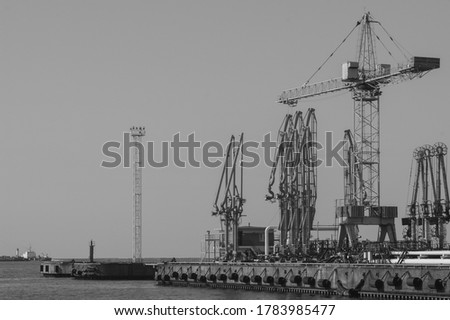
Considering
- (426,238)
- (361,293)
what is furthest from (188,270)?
(361,293)

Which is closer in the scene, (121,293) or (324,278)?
(324,278)

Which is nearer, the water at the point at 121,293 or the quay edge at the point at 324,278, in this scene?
the quay edge at the point at 324,278

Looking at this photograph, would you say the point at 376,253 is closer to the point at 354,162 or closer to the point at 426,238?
the point at 354,162

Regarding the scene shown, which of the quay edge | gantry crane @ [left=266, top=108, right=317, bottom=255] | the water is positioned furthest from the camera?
gantry crane @ [left=266, top=108, right=317, bottom=255]

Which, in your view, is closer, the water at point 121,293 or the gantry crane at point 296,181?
the water at point 121,293

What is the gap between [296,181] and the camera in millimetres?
138500

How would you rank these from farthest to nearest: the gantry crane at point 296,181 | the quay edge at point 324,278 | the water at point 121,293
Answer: the gantry crane at point 296,181 → the water at point 121,293 → the quay edge at point 324,278

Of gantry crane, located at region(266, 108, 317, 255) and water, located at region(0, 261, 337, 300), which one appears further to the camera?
gantry crane, located at region(266, 108, 317, 255)

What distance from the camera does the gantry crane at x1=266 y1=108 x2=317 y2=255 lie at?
5413 inches

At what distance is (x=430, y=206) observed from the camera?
146 m

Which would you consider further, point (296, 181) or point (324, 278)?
point (296, 181)

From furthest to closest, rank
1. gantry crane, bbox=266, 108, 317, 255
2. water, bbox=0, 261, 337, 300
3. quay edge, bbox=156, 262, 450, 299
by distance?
1. gantry crane, bbox=266, 108, 317, 255
2. water, bbox=0, 261, 337, 300
3. quay edge, bbox=156, 262, 450, 299

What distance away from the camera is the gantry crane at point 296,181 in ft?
451

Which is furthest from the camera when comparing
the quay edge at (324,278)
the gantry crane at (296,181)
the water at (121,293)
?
the gantry crane at (296,181)
